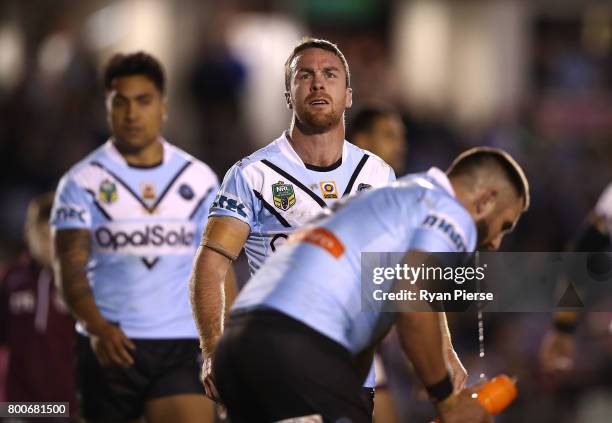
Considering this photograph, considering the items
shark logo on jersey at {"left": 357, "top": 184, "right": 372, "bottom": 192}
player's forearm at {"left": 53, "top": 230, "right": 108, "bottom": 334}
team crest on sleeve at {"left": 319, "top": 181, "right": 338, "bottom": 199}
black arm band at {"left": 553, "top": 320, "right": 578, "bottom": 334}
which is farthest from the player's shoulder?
black arm band at {"left": 553, "top": 320, "right": 578, "bottom": 334}

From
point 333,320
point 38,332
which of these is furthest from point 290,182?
point 38,332

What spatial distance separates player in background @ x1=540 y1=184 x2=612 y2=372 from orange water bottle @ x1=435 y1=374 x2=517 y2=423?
326 centimetres

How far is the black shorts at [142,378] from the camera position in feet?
21.0

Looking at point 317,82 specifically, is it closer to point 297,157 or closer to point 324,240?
point 297,157

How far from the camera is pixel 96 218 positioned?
6551mm

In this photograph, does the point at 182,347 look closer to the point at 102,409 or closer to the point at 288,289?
the point at 102,409

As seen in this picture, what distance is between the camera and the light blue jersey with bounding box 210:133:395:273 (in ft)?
17.5

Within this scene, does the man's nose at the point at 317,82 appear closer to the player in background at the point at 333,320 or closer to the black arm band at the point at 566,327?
the player in background at the point at 333,320

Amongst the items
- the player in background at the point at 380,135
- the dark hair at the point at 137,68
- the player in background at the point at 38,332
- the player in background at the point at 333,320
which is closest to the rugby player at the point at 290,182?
the player in background at the point at 333,320

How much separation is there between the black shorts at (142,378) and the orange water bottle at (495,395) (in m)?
2.18

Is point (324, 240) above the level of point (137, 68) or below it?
below

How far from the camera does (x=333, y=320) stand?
4359 millimetres

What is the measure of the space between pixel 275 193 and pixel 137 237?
141cm

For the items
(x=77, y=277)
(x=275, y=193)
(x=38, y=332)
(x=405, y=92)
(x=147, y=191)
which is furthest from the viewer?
(x=405, y=92)
